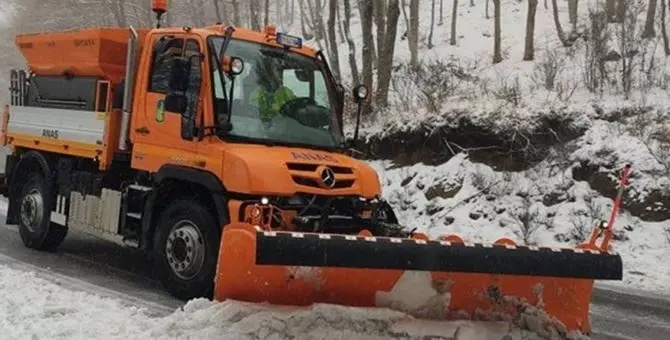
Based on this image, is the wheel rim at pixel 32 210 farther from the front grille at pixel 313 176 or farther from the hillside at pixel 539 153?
the hillside at pixel 539 153

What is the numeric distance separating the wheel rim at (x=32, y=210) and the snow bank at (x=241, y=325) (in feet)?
12.2

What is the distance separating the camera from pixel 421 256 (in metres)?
5.16

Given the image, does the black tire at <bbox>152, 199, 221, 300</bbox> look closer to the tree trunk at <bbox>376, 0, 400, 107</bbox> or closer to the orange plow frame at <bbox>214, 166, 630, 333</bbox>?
the orange plow frame at <bbox>214, 166, 630, 333</bbox>

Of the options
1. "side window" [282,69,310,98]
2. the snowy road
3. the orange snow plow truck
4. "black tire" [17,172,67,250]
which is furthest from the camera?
"black tire" [17,172,67,250]

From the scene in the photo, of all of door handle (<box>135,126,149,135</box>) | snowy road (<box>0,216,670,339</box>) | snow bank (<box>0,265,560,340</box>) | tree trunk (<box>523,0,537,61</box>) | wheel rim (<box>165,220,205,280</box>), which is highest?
tree trunk (<box>523,0,537,61</box>)

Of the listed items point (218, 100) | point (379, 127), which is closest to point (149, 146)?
point (218, 100)

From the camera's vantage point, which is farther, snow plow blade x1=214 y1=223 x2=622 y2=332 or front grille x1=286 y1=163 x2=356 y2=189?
front grille x1=286 y1=163 x2=356 y2=189

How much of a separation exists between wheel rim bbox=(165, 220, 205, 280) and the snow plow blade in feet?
5.14

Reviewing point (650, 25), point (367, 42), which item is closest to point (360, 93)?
point (367, 42)

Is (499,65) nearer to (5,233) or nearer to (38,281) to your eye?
(5,233)

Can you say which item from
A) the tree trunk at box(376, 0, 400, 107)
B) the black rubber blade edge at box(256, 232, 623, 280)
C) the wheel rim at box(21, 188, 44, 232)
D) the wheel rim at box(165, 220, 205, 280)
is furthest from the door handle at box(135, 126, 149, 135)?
the tree trunk at box(376, 0, 400, 107)

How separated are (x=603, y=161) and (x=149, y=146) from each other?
841cm

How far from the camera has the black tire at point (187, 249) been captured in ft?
21.9

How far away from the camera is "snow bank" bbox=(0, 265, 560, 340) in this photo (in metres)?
5.12
